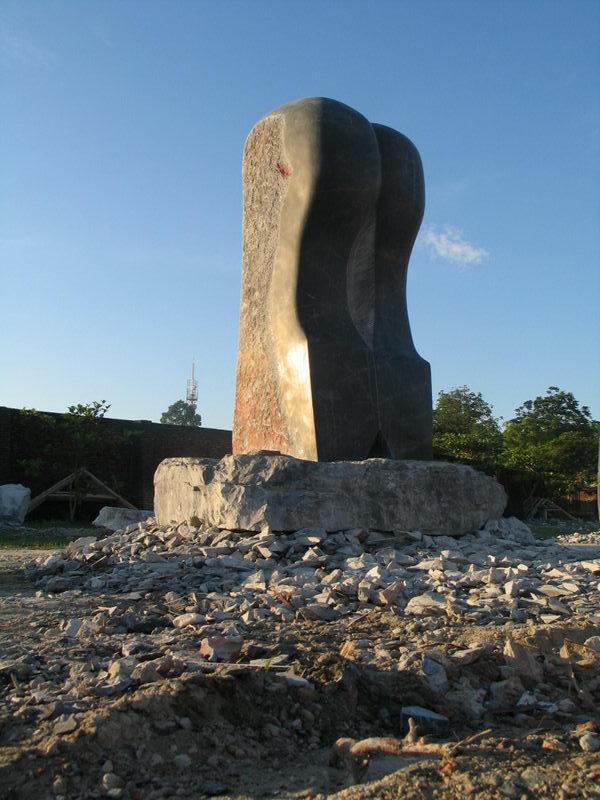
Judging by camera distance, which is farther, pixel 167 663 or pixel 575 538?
pixel 575 538

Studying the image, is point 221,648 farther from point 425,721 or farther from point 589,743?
point 589,743

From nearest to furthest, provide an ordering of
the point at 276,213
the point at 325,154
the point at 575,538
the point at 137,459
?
the point at 325,154, the point at 276,213, the point at 575,538, the point at 137,459

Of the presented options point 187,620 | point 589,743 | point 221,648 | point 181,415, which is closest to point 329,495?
point 187,620

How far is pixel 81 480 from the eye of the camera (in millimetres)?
12320

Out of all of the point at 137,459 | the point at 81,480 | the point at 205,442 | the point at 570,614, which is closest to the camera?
the point at 570,614

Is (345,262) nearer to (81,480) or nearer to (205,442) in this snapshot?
(81,480)

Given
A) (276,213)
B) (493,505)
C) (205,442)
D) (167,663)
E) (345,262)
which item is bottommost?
(167,663)

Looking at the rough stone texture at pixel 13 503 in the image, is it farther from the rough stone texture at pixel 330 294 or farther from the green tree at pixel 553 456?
the green tree at pixel 553 456

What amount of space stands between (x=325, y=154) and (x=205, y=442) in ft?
30.2

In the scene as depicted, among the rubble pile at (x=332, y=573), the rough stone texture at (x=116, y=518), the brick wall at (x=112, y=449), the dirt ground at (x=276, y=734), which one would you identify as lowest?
the dirt ground at (x=276, y=734)

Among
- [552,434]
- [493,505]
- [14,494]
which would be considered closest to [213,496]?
[493,505]

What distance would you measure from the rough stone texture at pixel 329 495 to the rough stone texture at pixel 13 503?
625cm

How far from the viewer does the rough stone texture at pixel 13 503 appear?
36.0ft

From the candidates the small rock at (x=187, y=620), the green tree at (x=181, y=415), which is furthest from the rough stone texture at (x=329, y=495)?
the green tree at (x=181, y=415)
